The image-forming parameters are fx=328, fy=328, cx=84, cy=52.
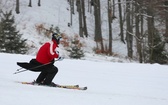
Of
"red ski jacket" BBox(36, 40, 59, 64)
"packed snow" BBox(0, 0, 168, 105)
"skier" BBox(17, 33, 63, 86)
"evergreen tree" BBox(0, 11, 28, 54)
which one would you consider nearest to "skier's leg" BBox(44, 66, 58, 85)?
"skier" BBox(17, 33, 63, 86)

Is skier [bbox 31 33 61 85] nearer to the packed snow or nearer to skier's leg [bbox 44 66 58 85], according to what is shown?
skier's leg [bbox 44 66 58 85]

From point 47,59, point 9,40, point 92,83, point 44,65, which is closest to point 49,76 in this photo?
point 44,65

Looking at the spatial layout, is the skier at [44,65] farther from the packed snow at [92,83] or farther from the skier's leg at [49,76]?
the packed snow at [92,83]

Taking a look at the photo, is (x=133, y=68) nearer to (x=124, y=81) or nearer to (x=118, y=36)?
(x=124, y=81)

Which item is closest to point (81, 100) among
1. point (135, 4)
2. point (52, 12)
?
point (135, 4)

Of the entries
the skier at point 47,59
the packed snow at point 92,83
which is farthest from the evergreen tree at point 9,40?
the skier at point 47,59

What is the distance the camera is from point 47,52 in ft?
31.2

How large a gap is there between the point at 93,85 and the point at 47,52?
2450mm

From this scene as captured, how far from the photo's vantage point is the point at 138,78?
13398 mm

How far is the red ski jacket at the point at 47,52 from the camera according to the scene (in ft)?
30.5

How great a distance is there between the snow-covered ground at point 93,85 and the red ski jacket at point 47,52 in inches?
39.1

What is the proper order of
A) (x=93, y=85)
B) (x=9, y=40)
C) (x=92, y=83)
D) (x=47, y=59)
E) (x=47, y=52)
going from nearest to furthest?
(x=47, y=52), (x=47, y=59), (x=93, y=85), (x=92, y=83), (x=9, y=40)

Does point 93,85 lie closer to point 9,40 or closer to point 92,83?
point 92,83

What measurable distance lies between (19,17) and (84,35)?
8400 mm
